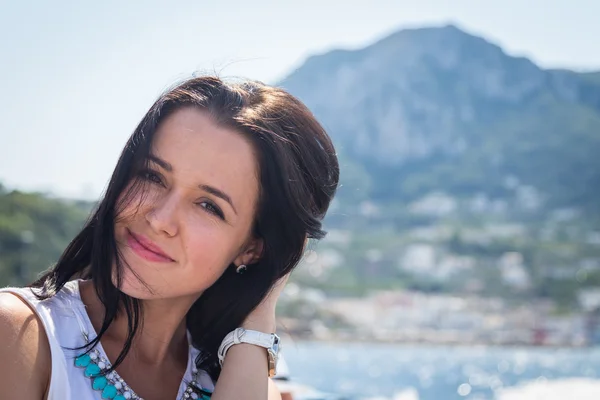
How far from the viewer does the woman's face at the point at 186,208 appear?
1.33 metres

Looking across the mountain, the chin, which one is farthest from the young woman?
the mountain

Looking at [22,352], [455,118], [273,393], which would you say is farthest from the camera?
[455,118]

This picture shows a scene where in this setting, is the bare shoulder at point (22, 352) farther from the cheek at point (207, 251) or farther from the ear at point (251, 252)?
the ear at point (251, 252)

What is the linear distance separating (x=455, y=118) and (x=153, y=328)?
8828 cm

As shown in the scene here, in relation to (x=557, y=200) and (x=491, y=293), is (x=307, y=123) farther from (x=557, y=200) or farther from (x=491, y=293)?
(x=557, y=200)

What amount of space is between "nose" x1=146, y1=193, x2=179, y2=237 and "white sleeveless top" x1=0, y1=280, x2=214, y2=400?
0.17 metres

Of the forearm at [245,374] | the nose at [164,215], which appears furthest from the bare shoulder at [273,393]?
the nose at [164,215]

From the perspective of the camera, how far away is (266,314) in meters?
1.57

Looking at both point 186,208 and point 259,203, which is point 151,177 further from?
point 259,203

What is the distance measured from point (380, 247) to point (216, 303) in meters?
66.6

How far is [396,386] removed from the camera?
152 ft

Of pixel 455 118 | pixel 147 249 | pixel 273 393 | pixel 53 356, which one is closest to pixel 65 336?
pixel 53 356

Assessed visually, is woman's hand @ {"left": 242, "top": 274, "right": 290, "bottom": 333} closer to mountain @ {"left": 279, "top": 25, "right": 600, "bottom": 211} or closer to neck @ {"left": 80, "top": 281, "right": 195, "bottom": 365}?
neck @ {"left": 80, "top": 281, "right": 195, "bottom": 365}

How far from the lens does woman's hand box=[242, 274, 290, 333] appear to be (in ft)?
5.03
